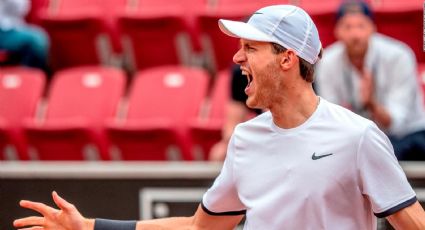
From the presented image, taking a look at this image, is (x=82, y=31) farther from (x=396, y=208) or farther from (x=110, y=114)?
(x=396, y=208)

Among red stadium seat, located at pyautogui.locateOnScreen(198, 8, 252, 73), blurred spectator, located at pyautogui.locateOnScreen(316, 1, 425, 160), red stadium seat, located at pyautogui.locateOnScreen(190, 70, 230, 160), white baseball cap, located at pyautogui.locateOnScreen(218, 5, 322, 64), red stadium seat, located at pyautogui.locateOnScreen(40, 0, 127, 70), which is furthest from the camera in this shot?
red stadium seat, located at pyautogui.locateOnScreen(40, 0, 127, 70)

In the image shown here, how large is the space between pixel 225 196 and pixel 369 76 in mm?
2727

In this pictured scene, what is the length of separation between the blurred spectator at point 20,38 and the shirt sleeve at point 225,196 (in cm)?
412

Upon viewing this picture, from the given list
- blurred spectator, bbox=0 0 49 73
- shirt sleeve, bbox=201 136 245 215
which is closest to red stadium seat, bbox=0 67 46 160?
blurred spectator, bbox=0 0 49 73

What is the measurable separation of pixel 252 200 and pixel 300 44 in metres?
0.48

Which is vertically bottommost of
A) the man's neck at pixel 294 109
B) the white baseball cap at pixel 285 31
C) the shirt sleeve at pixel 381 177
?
the shirt sleeve at pixel 381 177

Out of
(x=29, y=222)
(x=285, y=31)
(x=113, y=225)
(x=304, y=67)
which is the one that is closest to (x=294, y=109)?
(x=304, y=67)

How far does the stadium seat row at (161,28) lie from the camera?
22.9ft

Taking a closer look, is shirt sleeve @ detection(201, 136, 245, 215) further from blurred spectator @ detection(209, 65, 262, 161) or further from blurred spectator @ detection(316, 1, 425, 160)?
blurred spectator @ detection(316, 1, 425, 160)

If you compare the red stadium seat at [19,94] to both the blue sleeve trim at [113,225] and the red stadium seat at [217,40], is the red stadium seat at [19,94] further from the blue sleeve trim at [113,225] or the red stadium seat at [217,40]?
the blue sleeve trim at [113,225]

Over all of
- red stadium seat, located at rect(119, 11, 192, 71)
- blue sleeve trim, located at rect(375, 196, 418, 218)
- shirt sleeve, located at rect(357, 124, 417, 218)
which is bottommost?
red stadium seat, located at rect(119, 11, 192, 71)

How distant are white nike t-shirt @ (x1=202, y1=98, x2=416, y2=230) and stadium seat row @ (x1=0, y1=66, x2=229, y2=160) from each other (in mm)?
3109

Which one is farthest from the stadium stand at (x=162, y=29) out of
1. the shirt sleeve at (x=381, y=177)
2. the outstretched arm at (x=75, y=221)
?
the shirt sleeve at (x=381, y=177)

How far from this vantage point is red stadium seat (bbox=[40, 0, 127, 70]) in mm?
7547
